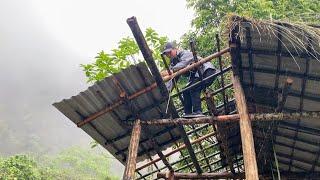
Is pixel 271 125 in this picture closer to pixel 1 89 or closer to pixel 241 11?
pixel 241 11

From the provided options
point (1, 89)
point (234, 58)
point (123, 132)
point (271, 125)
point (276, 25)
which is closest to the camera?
point (276, 25)

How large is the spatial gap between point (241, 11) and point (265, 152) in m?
4.65

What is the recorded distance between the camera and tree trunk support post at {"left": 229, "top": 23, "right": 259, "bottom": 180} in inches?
160

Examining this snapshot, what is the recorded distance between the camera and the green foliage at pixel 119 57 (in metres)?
8.66

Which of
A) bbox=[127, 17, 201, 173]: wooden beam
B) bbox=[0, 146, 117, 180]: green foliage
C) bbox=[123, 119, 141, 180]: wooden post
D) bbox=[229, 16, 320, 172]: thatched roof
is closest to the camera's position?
bbox=[127, 17, 201, 173]: wooden beam

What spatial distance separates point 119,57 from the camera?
8836mm

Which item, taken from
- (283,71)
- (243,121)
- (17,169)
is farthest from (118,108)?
(17,169)

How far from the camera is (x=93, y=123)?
16.6 feet

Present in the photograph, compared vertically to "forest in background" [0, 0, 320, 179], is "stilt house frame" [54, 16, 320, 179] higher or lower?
lower

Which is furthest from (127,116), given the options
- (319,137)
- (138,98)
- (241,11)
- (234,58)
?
(241,11)

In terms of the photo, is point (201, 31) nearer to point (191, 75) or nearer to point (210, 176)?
point (210, 176)

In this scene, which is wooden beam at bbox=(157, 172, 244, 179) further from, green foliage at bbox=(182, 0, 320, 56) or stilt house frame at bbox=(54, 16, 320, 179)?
green foliage at bbox=(182, 0, 320, 56)

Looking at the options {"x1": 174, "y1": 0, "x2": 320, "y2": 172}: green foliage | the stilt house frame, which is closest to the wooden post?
the stilt house frame

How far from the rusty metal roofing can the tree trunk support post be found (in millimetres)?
942
